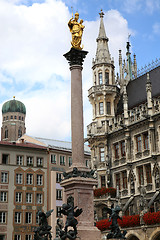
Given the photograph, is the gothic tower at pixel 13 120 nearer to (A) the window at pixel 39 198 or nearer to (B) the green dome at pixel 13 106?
(B) the green dome at pixel 13 106

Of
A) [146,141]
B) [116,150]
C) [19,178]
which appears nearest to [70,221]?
[146,141]

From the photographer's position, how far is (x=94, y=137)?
4481cm

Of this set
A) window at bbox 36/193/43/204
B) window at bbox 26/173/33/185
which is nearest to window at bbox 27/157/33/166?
window at bbox 26/173/33/185

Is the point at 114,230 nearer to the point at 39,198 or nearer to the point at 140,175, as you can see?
the point at 140,175

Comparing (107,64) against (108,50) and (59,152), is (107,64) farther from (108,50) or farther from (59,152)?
(59,152)

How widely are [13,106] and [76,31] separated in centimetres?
11587

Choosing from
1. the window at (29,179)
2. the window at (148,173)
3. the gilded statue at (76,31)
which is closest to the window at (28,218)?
the window at (29,179)

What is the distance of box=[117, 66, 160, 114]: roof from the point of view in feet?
140

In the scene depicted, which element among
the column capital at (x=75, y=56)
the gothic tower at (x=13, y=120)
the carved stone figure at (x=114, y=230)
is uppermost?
the gothic tower at (x=13, y=120)

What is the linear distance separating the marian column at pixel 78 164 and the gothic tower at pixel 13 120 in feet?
372

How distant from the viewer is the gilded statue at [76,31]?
24094 millimetres

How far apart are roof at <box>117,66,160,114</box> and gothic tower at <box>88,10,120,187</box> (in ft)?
5.72

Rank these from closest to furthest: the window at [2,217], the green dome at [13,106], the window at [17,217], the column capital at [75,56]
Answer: the column capital at [75,56] → the window at [2,217] → the window at [17,217] → the green dome at [13,106]

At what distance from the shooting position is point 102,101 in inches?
1796
